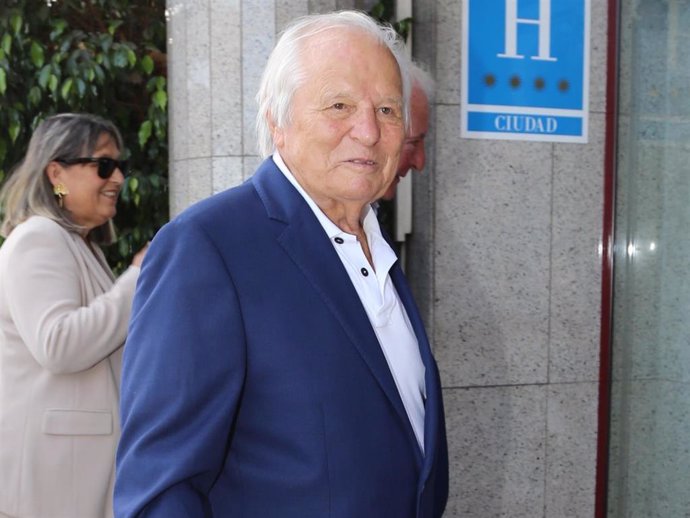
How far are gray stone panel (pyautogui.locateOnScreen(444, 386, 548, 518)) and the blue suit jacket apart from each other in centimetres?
231

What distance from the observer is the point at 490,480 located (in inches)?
158

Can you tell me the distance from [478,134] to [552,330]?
92 centimetres

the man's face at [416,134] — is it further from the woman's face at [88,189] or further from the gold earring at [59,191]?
the gold earring at [59,191]

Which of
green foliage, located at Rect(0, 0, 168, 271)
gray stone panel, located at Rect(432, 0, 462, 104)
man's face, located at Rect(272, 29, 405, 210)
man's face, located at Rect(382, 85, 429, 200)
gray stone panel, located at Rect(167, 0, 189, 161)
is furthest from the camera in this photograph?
green foliage, located at Rect(0, 0, 168, 271)

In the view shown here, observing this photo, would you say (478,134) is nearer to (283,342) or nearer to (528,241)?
(528,241)

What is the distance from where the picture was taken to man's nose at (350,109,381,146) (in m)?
1.78

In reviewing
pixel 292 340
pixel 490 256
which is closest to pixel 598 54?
pixel 490 256

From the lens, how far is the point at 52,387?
2789 mm

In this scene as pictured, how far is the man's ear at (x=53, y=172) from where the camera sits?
3.09 metres

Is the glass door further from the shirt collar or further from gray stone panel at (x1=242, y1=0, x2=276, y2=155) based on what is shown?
the shirt collar

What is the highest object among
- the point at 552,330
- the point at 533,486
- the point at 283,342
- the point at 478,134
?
the point at 478,134

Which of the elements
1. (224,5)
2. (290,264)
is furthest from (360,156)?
(224,5)

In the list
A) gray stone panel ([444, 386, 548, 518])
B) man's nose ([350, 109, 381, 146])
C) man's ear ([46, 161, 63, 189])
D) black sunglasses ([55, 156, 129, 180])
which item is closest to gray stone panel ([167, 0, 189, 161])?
black sunglasses ([55, 156, 129, 180])

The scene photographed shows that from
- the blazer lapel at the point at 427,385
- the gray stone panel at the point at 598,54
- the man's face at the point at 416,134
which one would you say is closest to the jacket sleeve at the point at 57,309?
the man's face at the point at 416,134
